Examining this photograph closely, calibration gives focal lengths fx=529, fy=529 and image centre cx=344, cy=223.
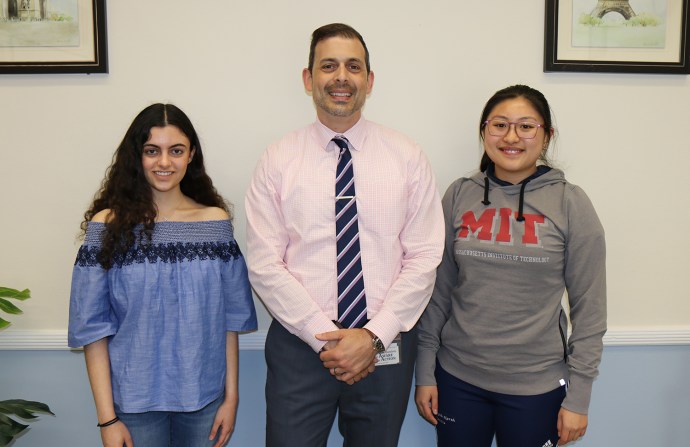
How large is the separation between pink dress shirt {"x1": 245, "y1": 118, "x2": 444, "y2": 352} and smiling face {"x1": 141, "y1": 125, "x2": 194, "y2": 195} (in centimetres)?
25

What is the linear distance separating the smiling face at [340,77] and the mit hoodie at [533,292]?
57 cm

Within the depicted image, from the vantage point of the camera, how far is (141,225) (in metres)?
1.66

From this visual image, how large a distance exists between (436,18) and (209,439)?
176cm

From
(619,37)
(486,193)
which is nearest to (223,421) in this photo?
(486,193)

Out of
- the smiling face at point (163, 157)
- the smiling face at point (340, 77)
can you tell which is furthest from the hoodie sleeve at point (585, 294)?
the smiling face at point (163, 157)

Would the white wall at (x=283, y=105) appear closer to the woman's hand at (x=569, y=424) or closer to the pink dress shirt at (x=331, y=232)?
the pink dress shirt at (x=331, y=232)

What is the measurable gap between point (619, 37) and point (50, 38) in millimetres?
2265

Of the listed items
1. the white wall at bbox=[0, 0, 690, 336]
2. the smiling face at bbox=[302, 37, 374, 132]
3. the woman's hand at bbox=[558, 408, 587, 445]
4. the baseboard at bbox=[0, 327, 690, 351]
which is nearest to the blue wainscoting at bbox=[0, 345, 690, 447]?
the baseboard at bbox=[0, 327, 690, 351]

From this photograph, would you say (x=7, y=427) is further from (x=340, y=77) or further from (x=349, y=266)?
(x=340, y=77)

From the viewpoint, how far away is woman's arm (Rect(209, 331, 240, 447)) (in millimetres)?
1697

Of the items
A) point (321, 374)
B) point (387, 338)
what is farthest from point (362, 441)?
point (387, 338)

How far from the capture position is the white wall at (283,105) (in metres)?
2.09

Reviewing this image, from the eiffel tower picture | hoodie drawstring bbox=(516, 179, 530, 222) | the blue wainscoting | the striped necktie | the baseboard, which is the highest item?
the eiffel tower picture

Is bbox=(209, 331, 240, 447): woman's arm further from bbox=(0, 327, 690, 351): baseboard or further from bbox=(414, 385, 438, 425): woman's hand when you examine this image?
bbox=(414, 385, 438, 425): woman's hand
